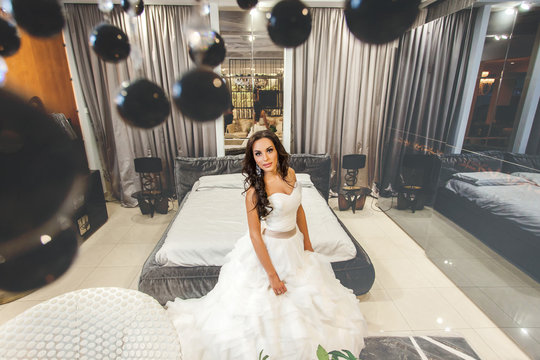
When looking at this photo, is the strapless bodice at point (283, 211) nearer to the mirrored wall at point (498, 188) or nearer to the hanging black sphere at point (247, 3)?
the hanging black sphere at point (247, 3)

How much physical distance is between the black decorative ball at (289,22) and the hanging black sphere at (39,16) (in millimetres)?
503

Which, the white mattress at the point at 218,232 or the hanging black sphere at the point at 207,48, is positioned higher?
the hanging black sphere at the point at 207,48

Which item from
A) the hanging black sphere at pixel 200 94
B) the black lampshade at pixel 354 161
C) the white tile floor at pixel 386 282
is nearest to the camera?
the hanging black sphere at pixel 200 94

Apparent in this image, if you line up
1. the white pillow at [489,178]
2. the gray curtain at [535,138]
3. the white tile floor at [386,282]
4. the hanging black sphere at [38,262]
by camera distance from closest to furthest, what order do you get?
the hanging black sphere at [38,262] → the gray curtain at [535,138] → the white pillow at [489,178] → the white tile floor at [386,282]

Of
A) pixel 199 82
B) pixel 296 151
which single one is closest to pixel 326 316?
pixel 199 82

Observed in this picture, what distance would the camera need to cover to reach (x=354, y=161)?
12.1ft

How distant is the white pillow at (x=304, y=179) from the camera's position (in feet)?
10.3

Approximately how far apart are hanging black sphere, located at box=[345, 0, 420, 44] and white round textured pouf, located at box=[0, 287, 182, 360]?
1043 mm

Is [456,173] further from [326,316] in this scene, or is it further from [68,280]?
[68,280]

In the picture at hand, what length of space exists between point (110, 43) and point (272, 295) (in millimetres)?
1329

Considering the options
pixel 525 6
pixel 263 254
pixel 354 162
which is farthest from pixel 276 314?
pixel 354 162

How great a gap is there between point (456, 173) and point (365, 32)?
2.18m

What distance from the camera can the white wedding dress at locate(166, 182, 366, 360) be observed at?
4.68ft

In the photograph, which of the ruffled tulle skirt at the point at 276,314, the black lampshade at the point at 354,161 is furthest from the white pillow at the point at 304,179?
the ruffled tulle skirt at the point at 276,314
